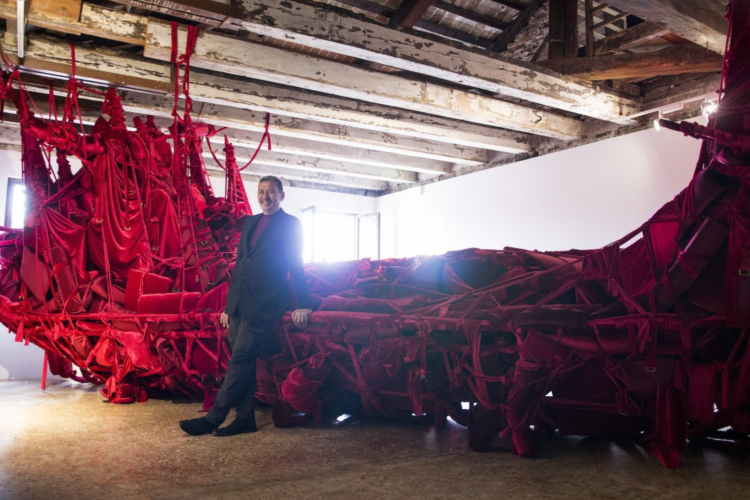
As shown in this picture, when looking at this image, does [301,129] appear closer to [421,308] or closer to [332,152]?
[332,152]

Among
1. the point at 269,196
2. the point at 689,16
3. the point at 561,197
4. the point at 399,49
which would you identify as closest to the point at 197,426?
the point at 269,196

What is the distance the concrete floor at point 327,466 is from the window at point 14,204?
4245 mm

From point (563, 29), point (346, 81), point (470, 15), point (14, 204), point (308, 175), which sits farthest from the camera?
point (308, 175)

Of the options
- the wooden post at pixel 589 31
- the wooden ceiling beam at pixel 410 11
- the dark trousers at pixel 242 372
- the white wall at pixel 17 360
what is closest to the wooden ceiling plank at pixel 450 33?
the wooden ceiling beam at pixel 410 11

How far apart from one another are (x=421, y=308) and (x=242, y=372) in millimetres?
977

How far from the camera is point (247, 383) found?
298 cm

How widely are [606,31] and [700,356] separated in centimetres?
494

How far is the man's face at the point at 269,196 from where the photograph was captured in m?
3.15

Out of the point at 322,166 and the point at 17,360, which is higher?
the point at 322,166

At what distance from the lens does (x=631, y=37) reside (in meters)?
5.57

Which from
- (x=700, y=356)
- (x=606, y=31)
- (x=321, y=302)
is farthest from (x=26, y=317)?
(x=606, y=31)

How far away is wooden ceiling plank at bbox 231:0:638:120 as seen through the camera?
151 inches

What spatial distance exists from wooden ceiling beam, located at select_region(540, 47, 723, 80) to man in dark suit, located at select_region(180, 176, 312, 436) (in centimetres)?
323

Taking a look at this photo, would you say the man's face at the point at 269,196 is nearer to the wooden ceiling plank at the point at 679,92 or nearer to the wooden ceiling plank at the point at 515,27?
the wooden ceiling plank at the point at 679,92
